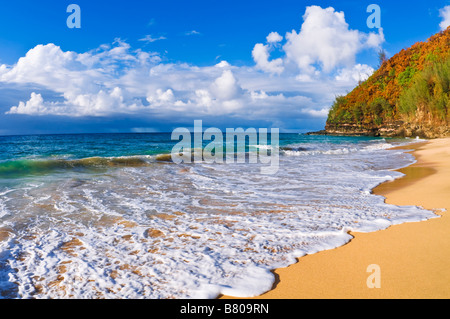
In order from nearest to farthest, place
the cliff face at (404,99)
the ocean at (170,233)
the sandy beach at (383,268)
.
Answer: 1. the sandy beach at (383,268)
2. the ocean at (170,233)
3. the cliff face at (404,99)

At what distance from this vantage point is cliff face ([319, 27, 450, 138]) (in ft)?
128

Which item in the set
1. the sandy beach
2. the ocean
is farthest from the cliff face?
the sandy beach

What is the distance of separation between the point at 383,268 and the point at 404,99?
56146mm

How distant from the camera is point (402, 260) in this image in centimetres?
311

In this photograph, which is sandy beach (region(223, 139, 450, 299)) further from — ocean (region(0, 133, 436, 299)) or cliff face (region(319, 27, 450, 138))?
cliff face (region(319, 27, 450, 138))

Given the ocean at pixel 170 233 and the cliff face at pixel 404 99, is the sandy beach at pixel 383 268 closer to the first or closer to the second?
the ocean at pixel 170 233

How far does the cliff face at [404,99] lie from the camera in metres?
39.1

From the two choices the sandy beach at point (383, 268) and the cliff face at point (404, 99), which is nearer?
the sandy beach at point (383, 268)

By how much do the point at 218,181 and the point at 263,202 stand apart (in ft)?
10.8

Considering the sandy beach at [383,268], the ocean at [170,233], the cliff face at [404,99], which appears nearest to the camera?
the sandy beach at [383,268]

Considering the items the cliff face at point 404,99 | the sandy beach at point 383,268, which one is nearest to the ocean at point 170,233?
the sandy beach at point 383,268

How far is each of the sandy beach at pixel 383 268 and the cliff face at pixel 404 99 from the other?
43671 mm

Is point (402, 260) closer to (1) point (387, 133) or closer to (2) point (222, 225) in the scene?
(2) point (222, 225)

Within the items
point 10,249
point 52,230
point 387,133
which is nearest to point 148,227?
point 52,230
